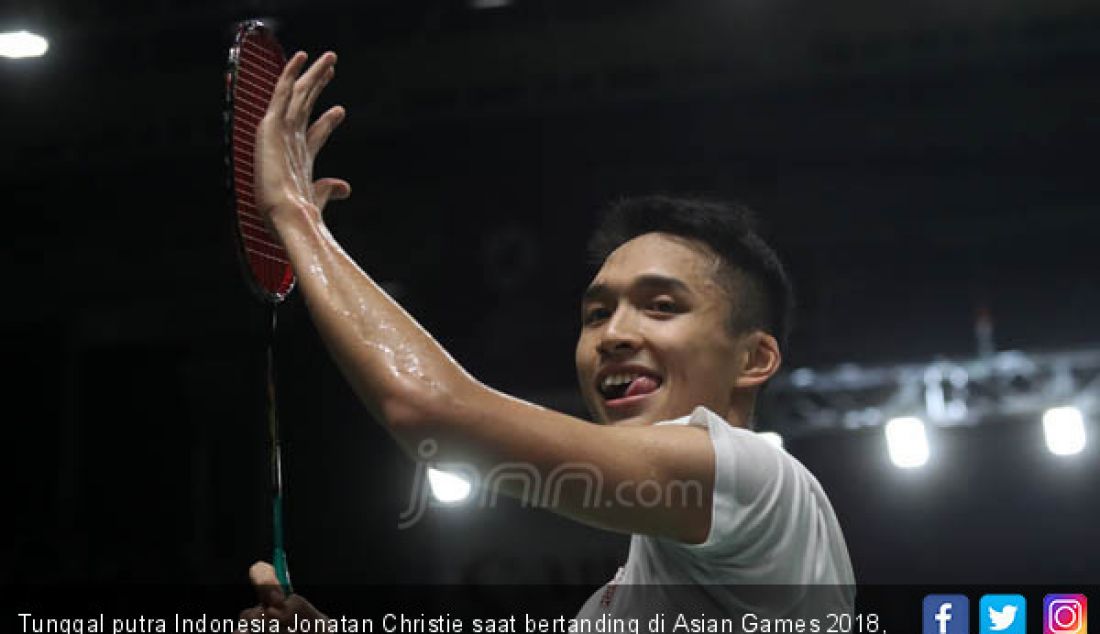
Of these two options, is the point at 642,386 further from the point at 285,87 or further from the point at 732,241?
the point at 285,87

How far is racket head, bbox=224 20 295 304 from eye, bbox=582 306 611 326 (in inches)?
16.3

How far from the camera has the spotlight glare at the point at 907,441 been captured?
778cm

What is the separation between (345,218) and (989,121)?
2943 millimetres

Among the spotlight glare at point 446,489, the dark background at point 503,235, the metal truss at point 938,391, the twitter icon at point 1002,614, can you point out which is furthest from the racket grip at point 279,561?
the spotlight glare at point 446,489

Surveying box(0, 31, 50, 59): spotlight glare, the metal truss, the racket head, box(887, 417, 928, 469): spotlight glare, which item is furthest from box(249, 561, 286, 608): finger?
box(887, 417, 928, 469): spotlight glare

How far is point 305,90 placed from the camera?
179 cm

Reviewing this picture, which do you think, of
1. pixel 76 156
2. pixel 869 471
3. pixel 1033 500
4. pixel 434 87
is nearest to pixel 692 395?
pixel 434 87

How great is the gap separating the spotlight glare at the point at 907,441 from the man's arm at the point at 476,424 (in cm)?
637

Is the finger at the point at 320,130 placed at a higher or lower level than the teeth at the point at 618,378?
higher

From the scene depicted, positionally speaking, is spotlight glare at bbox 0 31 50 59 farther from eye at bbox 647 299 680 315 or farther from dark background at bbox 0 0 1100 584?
eye at bbox 647 299 680 315

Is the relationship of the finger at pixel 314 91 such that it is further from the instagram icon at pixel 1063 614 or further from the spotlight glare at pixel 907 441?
the instagram icon at pixel 1063 614

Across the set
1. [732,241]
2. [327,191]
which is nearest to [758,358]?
[732,241]

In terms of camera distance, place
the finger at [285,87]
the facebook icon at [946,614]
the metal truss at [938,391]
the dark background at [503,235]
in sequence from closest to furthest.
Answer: the finger at [285,87] < the dark background at [503,235] < the facebook icon at [946,614] < the metal truss at [938,391]

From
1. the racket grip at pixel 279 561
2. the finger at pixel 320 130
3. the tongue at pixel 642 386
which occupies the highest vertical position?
the finger at pixel 320 130
